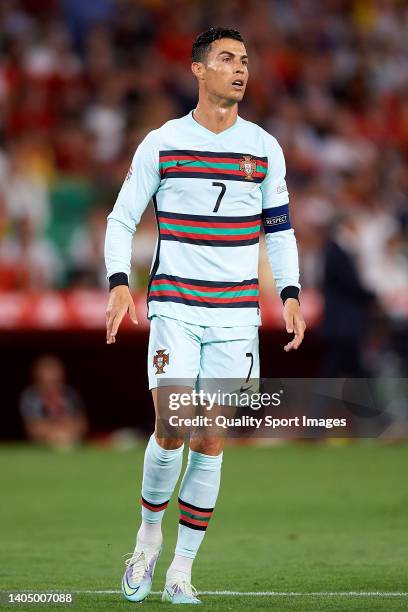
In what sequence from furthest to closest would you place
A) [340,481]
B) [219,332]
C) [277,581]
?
1. [340,481]
2. [277,581]
3. [219,332]

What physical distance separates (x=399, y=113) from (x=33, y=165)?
19.3ft

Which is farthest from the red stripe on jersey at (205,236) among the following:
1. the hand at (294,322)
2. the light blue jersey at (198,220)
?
the hand at (294,322)

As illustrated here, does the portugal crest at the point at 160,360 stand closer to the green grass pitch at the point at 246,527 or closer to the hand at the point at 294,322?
the hand at the point at 294,322

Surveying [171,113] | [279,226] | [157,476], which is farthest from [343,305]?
[157,476]

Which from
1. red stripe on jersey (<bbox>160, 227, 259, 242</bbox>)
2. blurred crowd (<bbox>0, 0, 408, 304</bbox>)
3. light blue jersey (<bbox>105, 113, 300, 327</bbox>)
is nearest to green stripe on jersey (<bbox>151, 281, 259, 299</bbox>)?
light blue jersey (<bbox>105, 113, 300, 327</bbox>)

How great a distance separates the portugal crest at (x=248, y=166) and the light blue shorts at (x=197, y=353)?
706 mm

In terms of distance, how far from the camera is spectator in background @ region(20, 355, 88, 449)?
1448 cm

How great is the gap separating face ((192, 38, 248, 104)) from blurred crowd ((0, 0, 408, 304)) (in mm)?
7849

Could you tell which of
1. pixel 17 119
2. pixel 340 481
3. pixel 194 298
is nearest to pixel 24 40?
pixel 17 119

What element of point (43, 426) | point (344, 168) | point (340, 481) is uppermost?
point (344, 168)

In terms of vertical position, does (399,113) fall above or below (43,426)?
above

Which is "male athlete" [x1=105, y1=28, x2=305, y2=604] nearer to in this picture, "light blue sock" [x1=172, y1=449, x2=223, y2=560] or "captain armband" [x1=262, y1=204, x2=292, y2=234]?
"light blue sock" [x1=172, y1=449, x2=223, y2=560]

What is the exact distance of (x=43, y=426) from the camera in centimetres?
1466

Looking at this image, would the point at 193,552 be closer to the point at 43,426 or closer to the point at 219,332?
the point at 219,332
